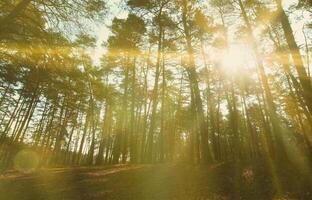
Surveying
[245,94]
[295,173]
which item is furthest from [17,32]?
[245,94]

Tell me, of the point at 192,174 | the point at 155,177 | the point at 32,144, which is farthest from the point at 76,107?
the point at 32,144

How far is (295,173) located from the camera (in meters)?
7.82

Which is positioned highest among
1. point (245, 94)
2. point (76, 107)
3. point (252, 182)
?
point (245, 94)

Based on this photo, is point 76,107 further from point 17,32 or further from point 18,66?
point 17,32

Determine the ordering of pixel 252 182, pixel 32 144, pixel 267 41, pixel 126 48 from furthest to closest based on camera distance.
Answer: pixel 32 144
pixel 126 48
pixel 267 41
pixel 252 182

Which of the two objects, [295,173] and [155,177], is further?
[155,177]

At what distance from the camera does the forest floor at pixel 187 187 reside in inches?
265

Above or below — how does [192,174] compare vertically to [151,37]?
below

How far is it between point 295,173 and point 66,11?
10.1 meters

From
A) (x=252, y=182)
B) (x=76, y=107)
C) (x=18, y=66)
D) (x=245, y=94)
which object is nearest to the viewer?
(x=252, y=182)

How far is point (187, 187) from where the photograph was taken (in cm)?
768

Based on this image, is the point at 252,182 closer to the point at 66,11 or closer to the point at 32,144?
the point at 66,11

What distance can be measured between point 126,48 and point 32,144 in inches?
910

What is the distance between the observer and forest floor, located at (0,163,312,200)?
6727mm
